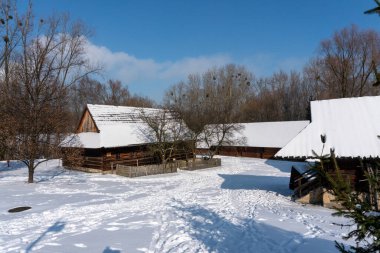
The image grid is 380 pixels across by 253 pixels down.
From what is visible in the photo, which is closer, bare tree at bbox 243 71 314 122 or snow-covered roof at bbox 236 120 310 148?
snow-covered roof at bbox 236 120 310 148

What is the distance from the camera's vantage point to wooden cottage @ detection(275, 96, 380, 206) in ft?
45.6

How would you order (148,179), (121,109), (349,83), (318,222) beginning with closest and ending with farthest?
(318,222) → (148,179) → (121,109) → (349,83)

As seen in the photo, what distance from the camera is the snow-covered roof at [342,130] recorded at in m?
14.0

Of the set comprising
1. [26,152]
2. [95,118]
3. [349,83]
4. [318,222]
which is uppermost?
[349,83]

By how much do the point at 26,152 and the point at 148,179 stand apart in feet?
28.8

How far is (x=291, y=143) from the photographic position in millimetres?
15297

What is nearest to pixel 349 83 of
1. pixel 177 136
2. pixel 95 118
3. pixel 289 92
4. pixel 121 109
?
pixel 289 92

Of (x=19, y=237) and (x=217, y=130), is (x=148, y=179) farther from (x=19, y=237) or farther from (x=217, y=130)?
(x=217, y=130)

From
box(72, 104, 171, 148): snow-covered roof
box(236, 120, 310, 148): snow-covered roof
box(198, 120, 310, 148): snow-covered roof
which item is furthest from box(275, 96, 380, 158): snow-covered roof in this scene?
box(198, 120, 310, 148): snow-covered roof

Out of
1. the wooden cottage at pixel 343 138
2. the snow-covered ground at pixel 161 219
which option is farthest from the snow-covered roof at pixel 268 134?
the wooden cottage at pixel 343 138

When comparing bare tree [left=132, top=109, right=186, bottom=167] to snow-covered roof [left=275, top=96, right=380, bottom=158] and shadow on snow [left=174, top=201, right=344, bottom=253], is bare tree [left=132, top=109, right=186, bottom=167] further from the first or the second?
shadow on snow [left=174, top=201, right=344, bottom=253]

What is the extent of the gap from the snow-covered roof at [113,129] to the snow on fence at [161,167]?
2731 mm

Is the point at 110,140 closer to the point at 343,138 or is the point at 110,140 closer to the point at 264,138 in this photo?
the point at 343,138

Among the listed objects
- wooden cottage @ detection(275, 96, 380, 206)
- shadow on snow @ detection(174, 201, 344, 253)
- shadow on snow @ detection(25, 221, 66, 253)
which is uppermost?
wooden cottage @ detection(275, 96, 380, 206)
